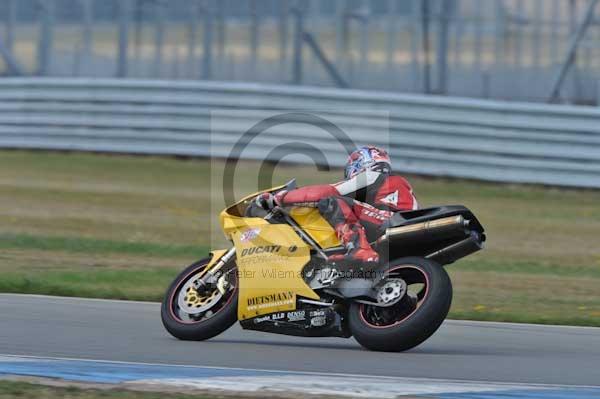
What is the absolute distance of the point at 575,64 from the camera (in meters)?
18.7

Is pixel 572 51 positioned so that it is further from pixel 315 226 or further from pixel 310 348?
pixel 310 348

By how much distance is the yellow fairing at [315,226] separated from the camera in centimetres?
808

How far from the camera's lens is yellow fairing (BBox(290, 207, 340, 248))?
8.08m

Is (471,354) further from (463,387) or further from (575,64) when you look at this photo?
(575,64)

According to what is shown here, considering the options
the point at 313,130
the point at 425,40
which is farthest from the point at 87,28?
the point at 425,40

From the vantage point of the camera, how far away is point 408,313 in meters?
7.71

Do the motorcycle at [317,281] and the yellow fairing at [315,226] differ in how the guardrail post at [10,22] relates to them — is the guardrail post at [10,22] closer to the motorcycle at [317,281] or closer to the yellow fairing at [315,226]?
the motorcycle at [317,281]

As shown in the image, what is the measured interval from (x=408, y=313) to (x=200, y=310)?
150cm

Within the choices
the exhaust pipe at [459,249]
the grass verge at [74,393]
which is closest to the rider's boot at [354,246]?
the exhaust pipe at [459,249]

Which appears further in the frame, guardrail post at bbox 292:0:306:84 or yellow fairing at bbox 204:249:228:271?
guardrail post at bbox 292:0:306:84

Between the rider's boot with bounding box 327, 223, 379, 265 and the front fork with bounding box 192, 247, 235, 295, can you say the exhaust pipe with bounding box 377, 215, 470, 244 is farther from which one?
the front fork with bounding box 192, 247, 235, 295

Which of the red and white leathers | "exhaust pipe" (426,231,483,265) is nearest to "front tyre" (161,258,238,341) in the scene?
the red and white leathers

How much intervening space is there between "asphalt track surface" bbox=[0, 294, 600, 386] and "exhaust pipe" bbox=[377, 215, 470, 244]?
76cm

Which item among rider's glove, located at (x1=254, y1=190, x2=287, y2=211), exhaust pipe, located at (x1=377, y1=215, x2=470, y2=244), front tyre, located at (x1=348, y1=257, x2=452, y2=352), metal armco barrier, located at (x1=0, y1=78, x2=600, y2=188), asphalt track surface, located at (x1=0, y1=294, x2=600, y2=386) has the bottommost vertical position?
metal armco barrier, located at (x1=0, y1=78, x2=600, y2=188)
